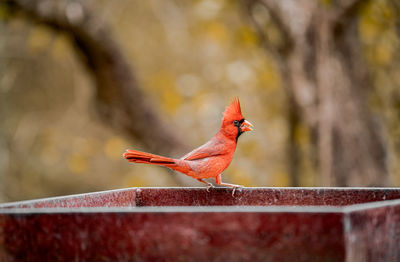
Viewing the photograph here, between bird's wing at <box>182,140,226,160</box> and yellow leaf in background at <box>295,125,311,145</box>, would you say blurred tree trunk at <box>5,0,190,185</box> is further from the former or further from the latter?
bird's wing at <box>182,140,226,160</box>

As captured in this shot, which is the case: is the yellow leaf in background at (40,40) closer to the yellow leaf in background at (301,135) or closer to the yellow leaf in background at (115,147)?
the yellow leaf in background at (115,147)

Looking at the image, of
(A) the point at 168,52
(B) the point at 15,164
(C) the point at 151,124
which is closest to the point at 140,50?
(A) the point at 168,52

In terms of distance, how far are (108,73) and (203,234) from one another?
3943 millimetres

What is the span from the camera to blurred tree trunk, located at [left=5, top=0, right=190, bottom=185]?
14.5ft

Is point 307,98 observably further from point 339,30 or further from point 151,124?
point 151,124

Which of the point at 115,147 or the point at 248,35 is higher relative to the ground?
the point at 248,35

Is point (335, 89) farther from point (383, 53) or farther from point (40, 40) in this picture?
point (40, 40)

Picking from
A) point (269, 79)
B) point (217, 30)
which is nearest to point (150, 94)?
point (217, 30)

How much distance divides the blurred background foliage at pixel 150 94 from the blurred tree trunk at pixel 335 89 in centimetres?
131

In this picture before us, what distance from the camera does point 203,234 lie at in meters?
0.82

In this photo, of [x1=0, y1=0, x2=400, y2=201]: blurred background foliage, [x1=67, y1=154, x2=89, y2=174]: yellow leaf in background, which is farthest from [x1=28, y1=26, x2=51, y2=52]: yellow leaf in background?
[x1=67, y1=154, x2=89, y2=174]: yellow leaf in background

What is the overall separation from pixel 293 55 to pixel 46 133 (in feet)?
10.8

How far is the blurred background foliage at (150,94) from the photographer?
5.84 meters

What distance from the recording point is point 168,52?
6.73 m
